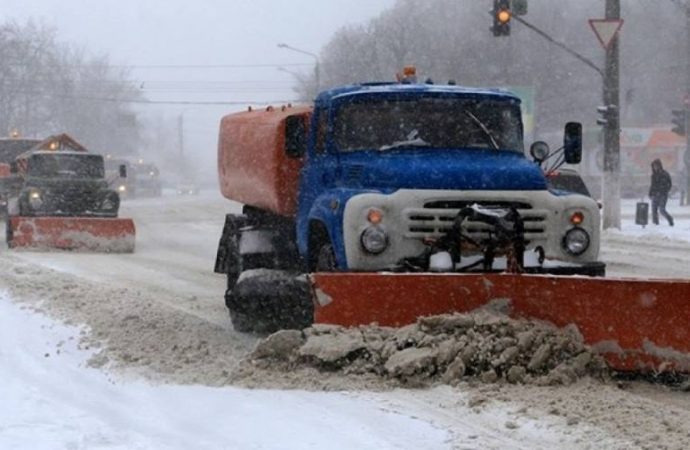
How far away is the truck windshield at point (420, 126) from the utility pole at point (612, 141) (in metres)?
16.2

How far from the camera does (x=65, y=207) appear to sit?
21.8 m

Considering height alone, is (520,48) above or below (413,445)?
above

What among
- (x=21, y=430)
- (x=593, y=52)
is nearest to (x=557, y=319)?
(x=21, y=430)

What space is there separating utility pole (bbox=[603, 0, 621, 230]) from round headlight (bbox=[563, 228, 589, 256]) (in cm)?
1699

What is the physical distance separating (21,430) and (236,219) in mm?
6231

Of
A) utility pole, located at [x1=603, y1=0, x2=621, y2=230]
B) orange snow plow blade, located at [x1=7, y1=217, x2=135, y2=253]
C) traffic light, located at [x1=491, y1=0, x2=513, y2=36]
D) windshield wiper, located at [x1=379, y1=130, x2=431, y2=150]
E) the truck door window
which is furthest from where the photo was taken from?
utility pole, located at [x1=603, y1=0, x2=621, y2=230]

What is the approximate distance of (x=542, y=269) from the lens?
8.98 m

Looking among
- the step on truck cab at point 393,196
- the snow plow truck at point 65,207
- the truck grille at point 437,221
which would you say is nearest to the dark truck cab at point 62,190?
the snow plow truck at point 65,207

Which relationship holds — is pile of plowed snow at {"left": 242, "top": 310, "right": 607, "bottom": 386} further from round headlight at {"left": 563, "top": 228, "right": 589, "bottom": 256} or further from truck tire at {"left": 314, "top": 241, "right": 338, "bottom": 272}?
round headlight at {"left": 563, "top": 228, "right": 589, "bottom": 256}

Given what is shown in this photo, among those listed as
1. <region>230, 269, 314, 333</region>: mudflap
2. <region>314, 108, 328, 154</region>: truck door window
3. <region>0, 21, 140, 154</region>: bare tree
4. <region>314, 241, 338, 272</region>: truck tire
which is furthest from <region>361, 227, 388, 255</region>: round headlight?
<region>0, 21, 140, 154</region>: bare tree

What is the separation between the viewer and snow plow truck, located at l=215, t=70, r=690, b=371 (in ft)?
25.9

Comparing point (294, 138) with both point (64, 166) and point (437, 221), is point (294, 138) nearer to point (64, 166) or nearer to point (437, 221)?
point (437, 221)

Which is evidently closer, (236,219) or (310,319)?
(310,319)

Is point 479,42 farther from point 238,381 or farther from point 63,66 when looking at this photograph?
point 238,381
